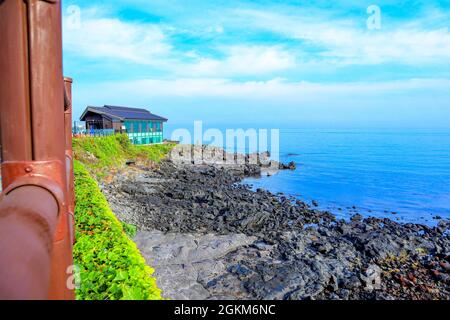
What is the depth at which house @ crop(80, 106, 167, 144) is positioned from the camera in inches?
1540

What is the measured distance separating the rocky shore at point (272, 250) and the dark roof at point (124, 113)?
15039 millimetres

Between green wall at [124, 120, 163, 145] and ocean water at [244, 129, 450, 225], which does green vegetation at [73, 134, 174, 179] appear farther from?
ocean water at [244, 129, 450, 225]

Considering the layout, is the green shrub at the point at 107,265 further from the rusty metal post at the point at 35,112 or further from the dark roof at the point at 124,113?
the dark roof at the point at 124,113

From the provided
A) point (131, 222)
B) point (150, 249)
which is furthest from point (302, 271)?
point (131, 222)

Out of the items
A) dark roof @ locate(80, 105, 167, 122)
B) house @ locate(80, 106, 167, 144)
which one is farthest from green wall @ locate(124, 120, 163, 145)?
dark roof @ locate(80, 105, 167, 122)

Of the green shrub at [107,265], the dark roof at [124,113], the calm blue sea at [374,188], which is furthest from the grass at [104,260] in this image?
the dark roof at [124,113]

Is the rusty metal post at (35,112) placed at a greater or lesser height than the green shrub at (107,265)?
greater

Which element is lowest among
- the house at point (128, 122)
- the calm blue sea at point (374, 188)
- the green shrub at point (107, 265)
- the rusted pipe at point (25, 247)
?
the calm blue sea at point (374, 188)

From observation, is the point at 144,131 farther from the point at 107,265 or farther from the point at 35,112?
the point at 35,112

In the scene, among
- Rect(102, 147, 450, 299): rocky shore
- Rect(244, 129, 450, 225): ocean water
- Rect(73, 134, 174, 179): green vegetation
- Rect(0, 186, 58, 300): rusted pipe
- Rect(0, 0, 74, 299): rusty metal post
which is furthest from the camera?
Rect(73, 134, 174, 179): green vegetation

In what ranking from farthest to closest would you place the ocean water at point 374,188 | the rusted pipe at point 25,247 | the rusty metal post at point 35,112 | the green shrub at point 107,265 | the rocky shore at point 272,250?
the ocean water at point 374,188 → the rocky shore at point 272,250 → the green shrub at point 107,265 → the rusty metal post at point 35,112 → the rusted pipe at point 25,247

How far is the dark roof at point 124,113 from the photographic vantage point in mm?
39375

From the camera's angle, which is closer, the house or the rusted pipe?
the rusted pipe

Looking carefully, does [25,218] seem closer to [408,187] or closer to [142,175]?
[142,175]
